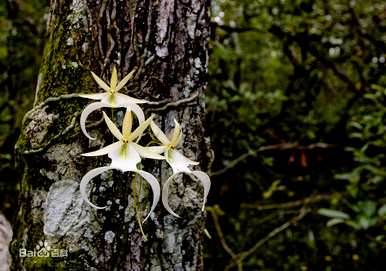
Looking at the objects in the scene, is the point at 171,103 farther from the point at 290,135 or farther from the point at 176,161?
the point at 290,135

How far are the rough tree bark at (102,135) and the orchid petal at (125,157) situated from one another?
19cm

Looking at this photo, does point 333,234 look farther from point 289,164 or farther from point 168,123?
point 168,123

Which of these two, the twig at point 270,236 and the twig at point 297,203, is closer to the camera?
the twig at point 270,236

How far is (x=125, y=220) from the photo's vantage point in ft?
3.13

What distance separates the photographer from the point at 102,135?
948mm

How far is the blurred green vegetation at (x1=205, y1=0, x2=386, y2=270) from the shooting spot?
2418 millimetres

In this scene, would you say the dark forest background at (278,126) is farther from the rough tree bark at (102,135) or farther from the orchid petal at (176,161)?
the orchid petal at (176,161)

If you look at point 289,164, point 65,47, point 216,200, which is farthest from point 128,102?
point 289,164

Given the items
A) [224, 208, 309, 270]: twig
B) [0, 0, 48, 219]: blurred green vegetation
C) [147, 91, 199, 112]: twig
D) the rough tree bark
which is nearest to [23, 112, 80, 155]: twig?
the rough tree bark

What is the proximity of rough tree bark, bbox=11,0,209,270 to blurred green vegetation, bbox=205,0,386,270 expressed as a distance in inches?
51.0

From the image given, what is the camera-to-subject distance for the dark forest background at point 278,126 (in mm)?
2379
